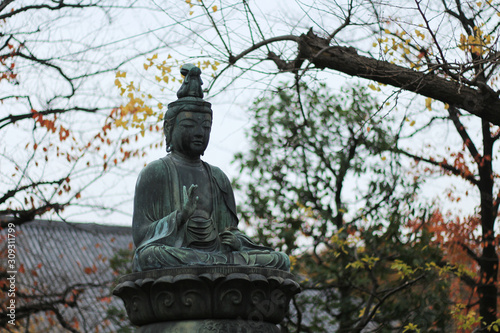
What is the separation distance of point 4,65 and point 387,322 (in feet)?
23.2

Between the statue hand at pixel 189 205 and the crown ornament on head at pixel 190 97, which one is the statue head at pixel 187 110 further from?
the statue hand at pixel 189 205

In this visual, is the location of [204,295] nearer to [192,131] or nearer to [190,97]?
[192,131]

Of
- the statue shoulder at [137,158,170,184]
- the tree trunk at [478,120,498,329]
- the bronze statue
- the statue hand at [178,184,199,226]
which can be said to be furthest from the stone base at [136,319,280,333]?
the tree trunk at [478,120,498,329]

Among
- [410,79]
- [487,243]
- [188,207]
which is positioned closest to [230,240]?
[188,207]

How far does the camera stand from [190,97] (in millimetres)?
6793

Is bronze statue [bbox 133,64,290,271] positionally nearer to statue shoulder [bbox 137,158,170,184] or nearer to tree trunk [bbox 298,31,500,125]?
statue shoulder [bbox 137,158,170,184]

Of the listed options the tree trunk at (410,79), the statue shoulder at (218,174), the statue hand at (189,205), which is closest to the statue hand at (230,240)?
the statue hand at (189,205)

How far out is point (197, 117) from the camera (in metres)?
6.70

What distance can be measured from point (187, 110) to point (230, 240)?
126 cm

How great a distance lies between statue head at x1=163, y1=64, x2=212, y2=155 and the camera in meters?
6.69

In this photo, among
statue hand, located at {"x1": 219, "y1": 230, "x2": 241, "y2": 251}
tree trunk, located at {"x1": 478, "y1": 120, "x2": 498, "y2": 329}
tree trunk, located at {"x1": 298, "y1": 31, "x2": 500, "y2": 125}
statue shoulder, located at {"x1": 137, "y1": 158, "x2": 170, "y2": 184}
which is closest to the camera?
statue hand, located at {"x1": 219, "y1": 230, "x2": 241, "y2": 251}

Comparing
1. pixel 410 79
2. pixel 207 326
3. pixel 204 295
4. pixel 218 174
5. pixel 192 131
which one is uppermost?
pixel 410 79

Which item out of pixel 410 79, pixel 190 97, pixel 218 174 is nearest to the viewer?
pixel 190 97

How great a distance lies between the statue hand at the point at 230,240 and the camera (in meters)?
6.33
